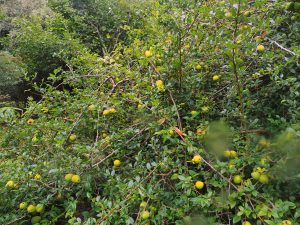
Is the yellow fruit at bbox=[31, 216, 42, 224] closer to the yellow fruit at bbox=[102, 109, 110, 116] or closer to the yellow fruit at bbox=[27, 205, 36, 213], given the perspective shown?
the yellow fruit at bbox=[27, 205, 36, 213]

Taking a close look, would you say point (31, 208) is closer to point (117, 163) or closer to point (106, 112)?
point (117, 163)

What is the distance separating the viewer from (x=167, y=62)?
4.56 ft

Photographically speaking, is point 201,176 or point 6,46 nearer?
point 201,176

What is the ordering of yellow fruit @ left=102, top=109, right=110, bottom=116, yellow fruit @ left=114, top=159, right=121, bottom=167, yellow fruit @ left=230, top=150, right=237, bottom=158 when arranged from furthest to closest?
1. yellow fruit @ left=102, top=109, right=110, bottom=116
2. yellow fruit @ left=114, top=159, right=121, bottom=167
3. yellow fruit @ left=230, top=150, right=237, bottom=158

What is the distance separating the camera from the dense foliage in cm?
99

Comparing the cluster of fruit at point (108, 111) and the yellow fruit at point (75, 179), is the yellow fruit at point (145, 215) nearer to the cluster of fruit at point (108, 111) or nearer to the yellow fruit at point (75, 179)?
the yellow fruit at point (75, 179)

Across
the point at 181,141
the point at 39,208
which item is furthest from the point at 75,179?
the point at 181,141

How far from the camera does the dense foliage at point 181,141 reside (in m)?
0.99

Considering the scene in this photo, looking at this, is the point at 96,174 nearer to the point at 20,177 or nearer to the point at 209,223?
the point at 20,177

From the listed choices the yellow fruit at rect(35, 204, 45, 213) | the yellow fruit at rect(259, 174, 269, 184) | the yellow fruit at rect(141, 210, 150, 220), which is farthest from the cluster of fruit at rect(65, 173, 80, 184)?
the yellow fruit at rect(259, 174, 269, 184)

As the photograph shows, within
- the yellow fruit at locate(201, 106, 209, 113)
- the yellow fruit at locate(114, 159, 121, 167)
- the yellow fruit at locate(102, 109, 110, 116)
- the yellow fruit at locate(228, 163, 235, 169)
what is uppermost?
the yellow fruit at locate(201, 106, 209, 113)

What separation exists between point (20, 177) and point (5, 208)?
0.51ft

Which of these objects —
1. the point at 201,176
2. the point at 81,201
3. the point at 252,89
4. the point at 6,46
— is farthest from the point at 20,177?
the point at 6,46

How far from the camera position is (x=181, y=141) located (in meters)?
1.14
